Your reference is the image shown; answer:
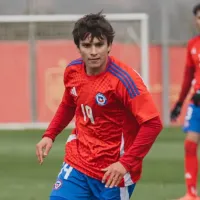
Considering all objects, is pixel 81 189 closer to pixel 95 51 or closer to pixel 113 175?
pixel 113 175

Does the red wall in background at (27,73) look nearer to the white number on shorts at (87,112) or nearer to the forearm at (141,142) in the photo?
the white number on shorts at (87,112)

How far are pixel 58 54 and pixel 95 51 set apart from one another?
39.2 ft

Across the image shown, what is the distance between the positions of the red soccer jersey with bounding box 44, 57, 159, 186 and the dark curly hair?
0.19m

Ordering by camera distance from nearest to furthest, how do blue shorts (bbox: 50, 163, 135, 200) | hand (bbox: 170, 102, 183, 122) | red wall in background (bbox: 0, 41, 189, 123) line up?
1. blue shorts (bbox: 50, 163, 135, 200)
2. hand (bbox: 170, 102, 183, 122)
3. red wall in background (bbox: 0, 41, 189, 123)

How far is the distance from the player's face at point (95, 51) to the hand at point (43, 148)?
602mm

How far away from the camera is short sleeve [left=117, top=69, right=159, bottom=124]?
419 cm

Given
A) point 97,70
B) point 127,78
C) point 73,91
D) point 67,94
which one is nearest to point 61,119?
point 67,94

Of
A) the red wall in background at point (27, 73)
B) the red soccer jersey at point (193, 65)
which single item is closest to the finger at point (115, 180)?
the red soccer jersey at point (193, 65)

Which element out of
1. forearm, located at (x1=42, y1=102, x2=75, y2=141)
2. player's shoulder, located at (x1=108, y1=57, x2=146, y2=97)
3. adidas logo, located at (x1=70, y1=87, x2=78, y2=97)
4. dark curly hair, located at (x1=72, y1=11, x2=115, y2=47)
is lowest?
forearm, located at (x1=42, y1=102, x2=75, y2=141)

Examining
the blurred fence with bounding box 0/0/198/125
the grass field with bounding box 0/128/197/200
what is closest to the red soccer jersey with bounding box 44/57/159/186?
the grass field with bounding box 0/128/197/200

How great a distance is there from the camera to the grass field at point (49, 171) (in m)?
7.32

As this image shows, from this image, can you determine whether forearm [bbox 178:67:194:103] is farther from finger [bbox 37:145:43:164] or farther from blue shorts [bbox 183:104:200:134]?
finger [bbox 37:145:43:164]

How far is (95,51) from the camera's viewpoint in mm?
4258

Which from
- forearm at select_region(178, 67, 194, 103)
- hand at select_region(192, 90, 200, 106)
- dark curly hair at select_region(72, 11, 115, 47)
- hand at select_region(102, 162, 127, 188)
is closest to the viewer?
hand at select_region(102, 162, 127, 188)
